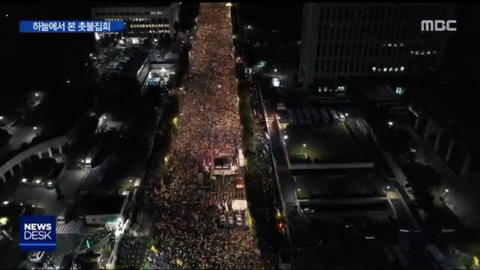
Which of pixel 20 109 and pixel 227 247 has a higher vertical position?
pixel 20 109

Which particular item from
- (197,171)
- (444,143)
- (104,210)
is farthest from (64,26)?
(444,143)

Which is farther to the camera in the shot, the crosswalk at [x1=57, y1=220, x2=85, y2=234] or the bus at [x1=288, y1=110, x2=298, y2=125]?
the bus at [x1=288, y1=110, x2=298, y2=125]

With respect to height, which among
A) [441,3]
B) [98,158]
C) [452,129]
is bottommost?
[98,158]

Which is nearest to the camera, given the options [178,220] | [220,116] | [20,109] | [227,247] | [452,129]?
[227,247]

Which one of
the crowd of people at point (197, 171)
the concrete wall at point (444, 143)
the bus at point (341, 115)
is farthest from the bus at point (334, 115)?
the crowd of people at point (197, 171)

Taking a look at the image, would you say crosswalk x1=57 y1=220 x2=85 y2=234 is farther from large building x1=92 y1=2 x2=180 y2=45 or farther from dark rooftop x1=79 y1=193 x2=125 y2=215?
large building x1=92 y1=2 x2=180 y2=45

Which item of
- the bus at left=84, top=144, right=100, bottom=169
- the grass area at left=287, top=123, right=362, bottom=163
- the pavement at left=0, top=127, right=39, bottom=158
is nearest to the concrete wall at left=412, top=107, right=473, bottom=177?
the grass area at left=287, top=123, right=362, bottom=163

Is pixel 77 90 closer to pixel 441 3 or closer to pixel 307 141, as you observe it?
pixel 307 141

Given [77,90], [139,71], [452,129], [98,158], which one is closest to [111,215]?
[98,158]
